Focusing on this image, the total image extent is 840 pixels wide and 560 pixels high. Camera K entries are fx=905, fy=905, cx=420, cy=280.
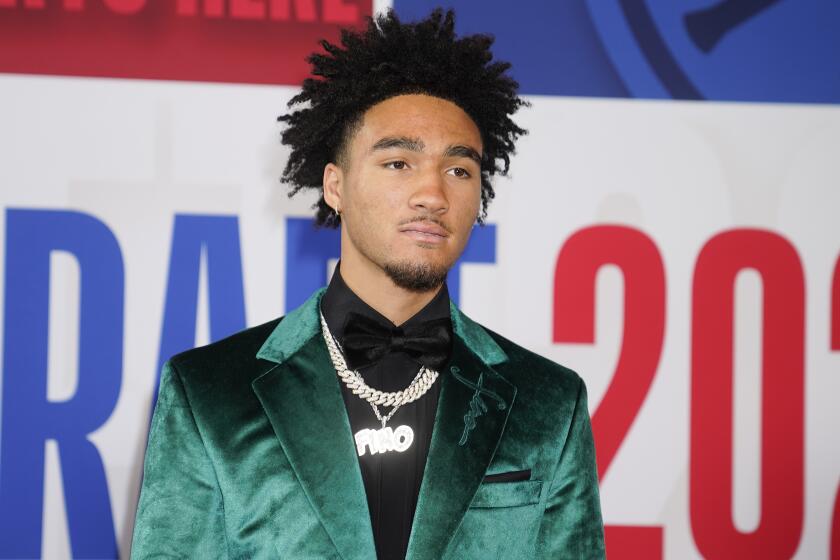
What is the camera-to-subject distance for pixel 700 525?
2559 mm

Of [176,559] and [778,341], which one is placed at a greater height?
[778,341]

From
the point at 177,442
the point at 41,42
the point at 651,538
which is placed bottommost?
the point at 651,538

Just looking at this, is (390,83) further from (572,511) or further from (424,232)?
(572,511)

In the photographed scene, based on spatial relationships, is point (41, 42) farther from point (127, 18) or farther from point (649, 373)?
point (649, 373)

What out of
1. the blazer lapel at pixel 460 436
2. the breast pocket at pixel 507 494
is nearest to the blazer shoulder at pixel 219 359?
the blazer lapel at pixel 460 436

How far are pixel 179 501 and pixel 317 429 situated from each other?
0.86ft

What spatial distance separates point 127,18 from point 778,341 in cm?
205

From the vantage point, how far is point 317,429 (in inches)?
60.5

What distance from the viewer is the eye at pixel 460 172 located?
173 centimetres

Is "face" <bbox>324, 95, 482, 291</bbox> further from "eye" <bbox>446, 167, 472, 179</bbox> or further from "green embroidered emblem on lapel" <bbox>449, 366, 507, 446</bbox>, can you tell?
"green embroidered emblem on lapel" <bbox>449, 366, 507, 446</bbox>

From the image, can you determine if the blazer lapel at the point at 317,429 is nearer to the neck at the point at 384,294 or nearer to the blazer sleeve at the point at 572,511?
the neck at the point at 384,294

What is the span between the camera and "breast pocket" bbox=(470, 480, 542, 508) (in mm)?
1580

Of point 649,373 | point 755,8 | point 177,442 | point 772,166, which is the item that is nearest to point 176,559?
point 177,442

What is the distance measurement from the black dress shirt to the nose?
0.66ft
